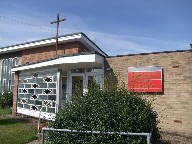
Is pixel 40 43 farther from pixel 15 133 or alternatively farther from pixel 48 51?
pixel 15 133

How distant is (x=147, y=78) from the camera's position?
42.2ft

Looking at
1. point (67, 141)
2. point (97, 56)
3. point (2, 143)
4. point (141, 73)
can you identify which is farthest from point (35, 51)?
point (67, 141)

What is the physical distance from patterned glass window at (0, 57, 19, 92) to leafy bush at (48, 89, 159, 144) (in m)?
18.3

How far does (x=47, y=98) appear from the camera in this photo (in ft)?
49.9

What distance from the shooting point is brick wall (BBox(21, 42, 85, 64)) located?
63.6ft

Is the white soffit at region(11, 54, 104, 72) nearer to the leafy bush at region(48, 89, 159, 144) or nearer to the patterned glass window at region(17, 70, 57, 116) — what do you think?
the patterned glass window at region(17, 70, 57, 116)

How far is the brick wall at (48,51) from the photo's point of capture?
19391 mm

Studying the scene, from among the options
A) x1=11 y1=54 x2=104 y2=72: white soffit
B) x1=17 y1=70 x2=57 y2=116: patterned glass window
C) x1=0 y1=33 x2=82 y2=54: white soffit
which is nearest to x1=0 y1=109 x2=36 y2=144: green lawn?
x1=17 y1=70 x2=57 y2=116: patterned glass window

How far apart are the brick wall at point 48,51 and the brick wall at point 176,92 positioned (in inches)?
310

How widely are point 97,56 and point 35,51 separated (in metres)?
10.0

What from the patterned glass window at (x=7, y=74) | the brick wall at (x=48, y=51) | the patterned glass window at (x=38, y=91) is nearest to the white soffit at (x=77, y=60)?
the patterned glass window at (x=38, y=91)

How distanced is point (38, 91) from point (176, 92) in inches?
328

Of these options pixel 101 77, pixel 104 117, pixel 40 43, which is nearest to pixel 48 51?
pixel 40 43

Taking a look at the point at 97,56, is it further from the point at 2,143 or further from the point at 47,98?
the point at 2,143
